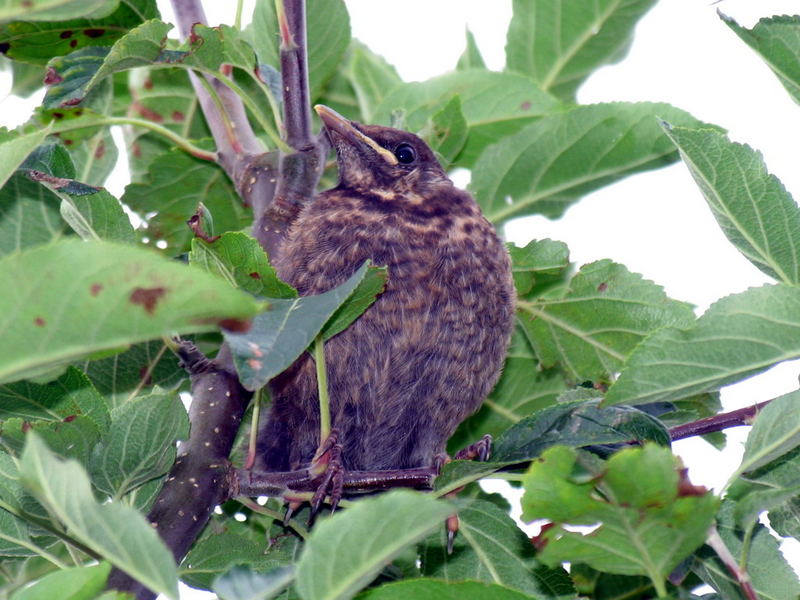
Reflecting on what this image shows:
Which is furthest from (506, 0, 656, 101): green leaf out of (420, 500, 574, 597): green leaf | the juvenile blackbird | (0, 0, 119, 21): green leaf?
(0, 0, 119, 21): green leaf

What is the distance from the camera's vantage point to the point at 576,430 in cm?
179

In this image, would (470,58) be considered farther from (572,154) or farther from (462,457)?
(462,457)

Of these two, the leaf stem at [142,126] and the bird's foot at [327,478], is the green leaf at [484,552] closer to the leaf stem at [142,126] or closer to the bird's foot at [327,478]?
the bird's foot at [327,478]

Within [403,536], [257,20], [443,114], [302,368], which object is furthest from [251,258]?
[257,20]

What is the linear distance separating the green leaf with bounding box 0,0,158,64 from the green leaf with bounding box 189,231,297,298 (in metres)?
1.08

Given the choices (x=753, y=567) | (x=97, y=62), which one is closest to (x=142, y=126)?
(x=97, y=62)

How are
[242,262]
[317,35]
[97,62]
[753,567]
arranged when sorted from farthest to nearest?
[317,35] → [97,62] → [753,567] → [242,262]

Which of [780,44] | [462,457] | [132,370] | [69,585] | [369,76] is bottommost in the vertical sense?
[462,457]

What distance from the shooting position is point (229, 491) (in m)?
2.05

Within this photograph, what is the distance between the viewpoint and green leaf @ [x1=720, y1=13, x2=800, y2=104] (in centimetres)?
188

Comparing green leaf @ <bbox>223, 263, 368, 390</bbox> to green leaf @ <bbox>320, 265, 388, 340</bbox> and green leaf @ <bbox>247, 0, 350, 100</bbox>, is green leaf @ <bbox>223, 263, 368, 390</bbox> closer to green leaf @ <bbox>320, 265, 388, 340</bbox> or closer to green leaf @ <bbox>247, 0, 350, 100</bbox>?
green leaf @ <bbox>320, 265, 388, 340</bbox>

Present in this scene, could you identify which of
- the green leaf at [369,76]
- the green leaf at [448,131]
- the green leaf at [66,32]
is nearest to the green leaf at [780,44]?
the green leaf at [448,131]

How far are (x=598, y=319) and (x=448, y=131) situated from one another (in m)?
0.64

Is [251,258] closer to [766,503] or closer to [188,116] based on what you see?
[766,503]
